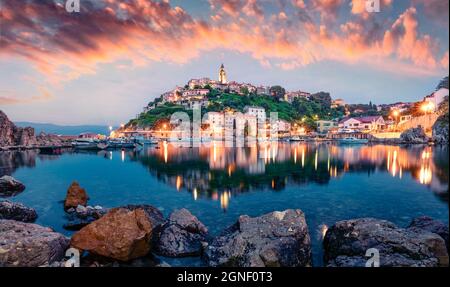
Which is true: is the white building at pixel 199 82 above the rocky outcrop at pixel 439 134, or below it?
above

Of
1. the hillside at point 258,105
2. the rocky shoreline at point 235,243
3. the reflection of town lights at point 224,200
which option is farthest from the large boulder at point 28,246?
the hillside at point 258,105

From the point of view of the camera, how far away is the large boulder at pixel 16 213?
11.6 m

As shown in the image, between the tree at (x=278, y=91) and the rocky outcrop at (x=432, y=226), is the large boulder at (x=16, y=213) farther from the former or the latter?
the tree at (x=278, y=91)

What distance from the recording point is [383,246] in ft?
23.0

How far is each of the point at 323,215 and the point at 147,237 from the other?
28.0 feet

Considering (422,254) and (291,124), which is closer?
(422,254)

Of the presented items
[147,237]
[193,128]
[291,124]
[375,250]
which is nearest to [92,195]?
[147,237]

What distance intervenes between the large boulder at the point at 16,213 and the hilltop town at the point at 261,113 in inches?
3246

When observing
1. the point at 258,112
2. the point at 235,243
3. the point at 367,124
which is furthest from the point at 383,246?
the point at 258,112

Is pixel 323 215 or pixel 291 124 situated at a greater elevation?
pixel 291 124

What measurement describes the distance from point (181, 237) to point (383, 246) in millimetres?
5832

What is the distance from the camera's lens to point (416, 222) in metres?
9.20

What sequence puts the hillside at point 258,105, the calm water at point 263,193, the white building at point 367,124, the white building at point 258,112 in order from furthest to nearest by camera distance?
the hillside at point 258,105 < the white building at point 258,112 < the white building at point 367,124 < the calm water at point 263,193
